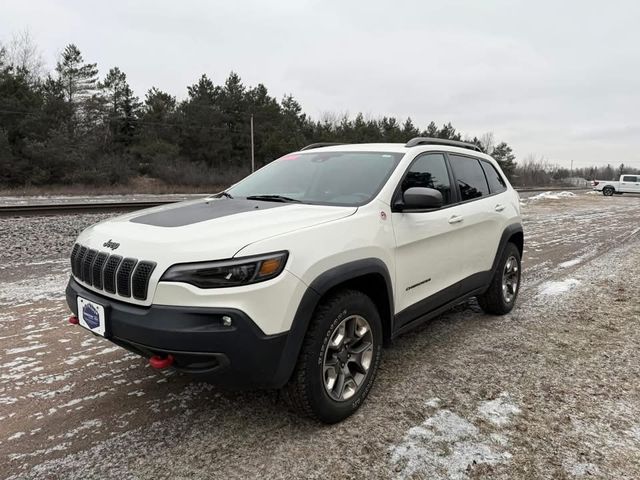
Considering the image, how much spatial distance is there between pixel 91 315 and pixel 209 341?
897 mm

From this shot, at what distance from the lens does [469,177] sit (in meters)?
4.41

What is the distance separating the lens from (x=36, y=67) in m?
39.6

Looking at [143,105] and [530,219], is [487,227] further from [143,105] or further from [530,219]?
[143,105]

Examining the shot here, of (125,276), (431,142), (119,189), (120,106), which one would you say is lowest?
(125,276)

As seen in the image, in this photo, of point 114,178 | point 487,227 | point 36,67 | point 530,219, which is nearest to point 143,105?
point 36,67

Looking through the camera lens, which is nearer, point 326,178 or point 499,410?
point 499,410

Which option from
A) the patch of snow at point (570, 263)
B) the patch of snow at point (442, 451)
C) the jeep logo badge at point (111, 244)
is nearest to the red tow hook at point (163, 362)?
the jeep logo badge at point (111, 244)

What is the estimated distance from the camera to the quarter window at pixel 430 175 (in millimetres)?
3545

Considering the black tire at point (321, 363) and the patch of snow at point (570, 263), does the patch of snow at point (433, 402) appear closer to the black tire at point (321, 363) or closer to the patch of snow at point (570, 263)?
the black tire at point (321, 363)

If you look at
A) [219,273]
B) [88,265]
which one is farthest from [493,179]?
[88,265]

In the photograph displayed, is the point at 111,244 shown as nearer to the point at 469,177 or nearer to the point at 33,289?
the point at 469,177

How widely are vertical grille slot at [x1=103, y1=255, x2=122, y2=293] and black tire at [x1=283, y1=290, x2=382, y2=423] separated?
44.0 inches

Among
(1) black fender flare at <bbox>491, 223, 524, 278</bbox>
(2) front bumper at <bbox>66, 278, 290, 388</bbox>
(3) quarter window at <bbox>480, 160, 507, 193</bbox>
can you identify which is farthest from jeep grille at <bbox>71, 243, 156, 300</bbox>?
(3) quarter window at <bbox>480, 160, 507, 193</bbox>

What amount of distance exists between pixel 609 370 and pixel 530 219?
1256 centimetres
